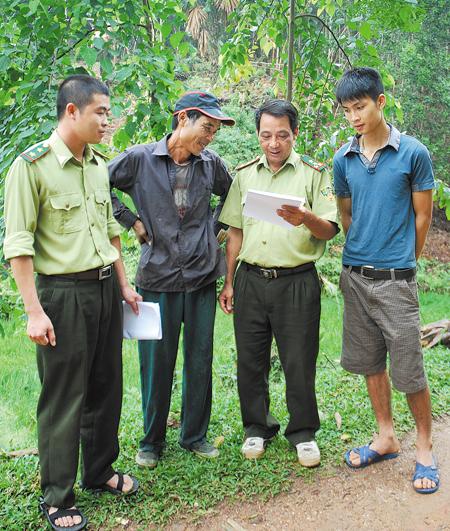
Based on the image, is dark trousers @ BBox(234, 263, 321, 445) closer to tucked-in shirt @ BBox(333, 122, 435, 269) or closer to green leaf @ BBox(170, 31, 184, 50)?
tucked-in shirt @ BBox(333, 122, 435, 269)

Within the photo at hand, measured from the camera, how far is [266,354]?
2.96 m

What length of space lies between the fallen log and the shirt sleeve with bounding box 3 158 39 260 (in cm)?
413

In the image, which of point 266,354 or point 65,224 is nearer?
point 65,224

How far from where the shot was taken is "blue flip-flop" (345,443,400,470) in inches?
110

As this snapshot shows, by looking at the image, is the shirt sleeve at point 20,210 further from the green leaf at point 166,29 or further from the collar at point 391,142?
the collar at point 391,142

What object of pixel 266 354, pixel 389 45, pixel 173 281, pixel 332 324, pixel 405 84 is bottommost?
pixel 332 324

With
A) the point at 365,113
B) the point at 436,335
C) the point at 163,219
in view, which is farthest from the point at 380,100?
the point at 436,335

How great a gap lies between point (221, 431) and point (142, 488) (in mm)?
759

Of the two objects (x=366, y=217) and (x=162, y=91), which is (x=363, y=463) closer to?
(x=366, y=217)

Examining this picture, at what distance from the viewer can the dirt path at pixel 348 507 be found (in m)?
2.37

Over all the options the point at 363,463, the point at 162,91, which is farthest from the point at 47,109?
the point at 363,463

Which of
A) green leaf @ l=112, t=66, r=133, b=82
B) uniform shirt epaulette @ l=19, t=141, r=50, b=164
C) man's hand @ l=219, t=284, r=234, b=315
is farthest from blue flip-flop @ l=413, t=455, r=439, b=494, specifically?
green leaf @ l=112, t=66, r=133, b=82

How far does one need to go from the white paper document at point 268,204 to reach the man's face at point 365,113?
0.57m

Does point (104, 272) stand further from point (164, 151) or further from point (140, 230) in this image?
point (164, 151)
